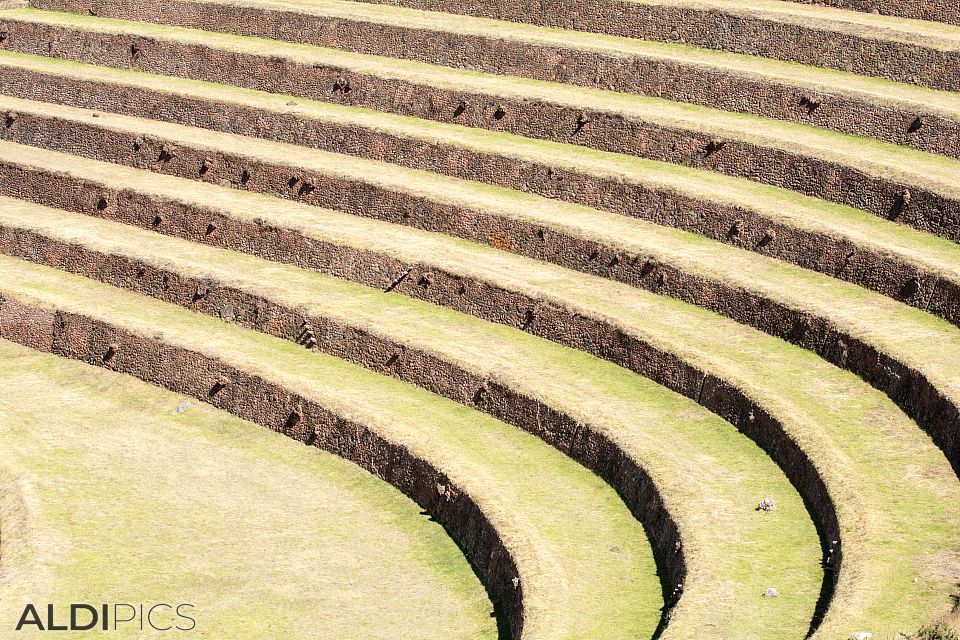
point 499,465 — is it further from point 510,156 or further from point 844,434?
point 510,156

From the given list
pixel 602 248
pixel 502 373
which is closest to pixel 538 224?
pixel 602 248

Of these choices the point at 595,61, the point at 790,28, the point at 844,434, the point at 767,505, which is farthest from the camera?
the point at 595,61

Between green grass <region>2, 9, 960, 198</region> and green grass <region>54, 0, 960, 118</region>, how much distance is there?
85 centimetres

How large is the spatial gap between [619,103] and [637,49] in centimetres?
225

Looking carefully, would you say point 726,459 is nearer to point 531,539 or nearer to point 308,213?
point 531,539

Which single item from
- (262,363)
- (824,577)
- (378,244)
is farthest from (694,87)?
(824,577)

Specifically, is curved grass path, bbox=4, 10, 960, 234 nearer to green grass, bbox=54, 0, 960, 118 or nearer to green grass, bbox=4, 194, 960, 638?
green grass, bbox=54, 0, 960, 118

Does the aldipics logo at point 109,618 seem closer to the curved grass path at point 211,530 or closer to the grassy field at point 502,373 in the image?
the curved grass path at point 211,530

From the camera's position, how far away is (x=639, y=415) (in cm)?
1975

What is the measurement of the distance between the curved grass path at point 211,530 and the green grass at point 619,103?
979cm

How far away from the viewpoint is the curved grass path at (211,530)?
17.4 m

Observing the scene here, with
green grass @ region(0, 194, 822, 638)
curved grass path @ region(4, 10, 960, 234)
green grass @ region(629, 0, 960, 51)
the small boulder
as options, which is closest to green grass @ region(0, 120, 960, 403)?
green grass @ region(0, 194, 822, 638)

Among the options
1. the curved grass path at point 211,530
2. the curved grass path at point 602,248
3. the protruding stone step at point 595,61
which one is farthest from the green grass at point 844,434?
the protruding stone step at point 595,61

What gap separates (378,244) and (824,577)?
1202 cm
